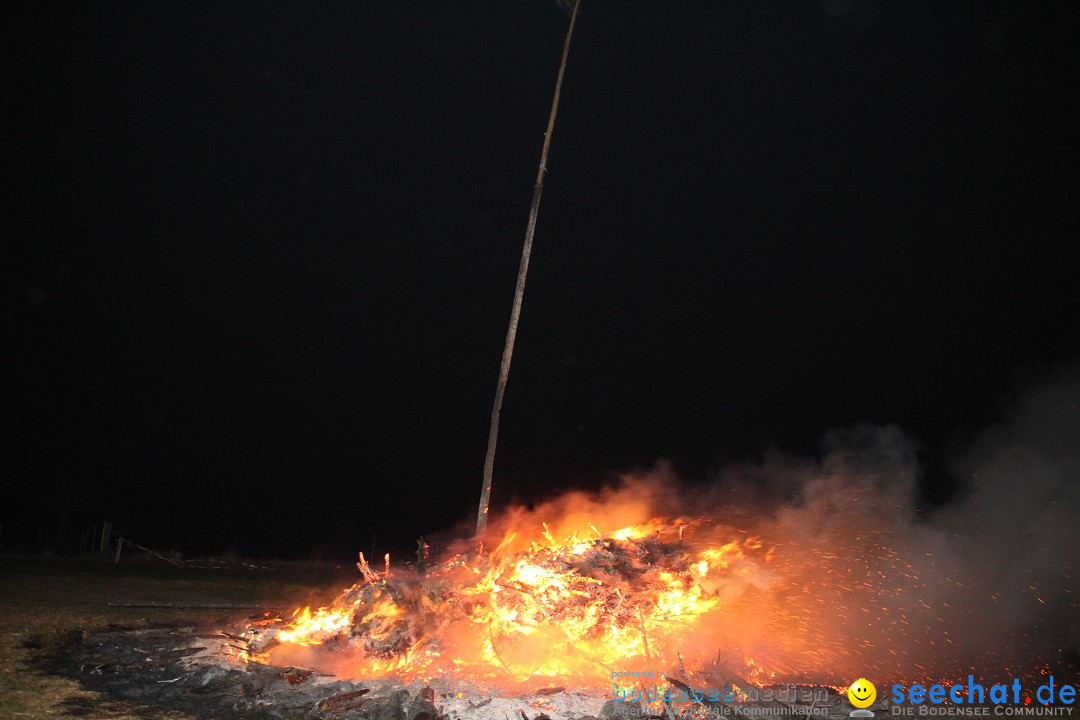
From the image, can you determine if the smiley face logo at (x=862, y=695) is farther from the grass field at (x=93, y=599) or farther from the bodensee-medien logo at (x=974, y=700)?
the grass field at (x=93, y=599)

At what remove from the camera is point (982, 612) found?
10.9m

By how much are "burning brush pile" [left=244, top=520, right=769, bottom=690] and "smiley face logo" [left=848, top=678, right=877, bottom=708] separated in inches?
51.4

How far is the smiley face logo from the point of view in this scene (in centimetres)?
810

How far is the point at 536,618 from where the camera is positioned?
9.48 m

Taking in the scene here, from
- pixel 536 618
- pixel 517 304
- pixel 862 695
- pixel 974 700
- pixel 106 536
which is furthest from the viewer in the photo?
pixel 106 536

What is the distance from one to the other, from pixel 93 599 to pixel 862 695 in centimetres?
1529

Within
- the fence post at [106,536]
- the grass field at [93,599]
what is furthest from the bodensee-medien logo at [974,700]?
the fence post at [106,536]

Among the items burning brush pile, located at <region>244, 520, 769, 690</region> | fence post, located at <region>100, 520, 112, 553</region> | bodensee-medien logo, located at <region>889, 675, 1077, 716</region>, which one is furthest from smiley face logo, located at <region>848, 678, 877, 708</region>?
fence post, located at <region>100, 520, 112, 553</region>

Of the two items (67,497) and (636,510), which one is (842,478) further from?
(67,497)

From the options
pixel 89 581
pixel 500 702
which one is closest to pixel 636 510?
pixel 500 702

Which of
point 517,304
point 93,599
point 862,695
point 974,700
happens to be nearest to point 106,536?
point 93,599

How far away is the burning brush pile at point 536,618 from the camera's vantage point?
29.7 ft

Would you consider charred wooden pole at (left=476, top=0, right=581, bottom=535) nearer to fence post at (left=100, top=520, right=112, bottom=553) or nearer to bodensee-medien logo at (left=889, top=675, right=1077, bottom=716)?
bodensee-medien logo at (left=889, top=675, right=1077, bottom=716)

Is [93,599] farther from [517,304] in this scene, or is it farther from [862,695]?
[862,695]
